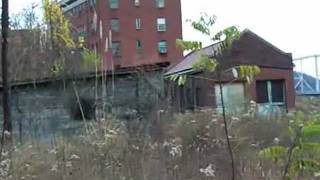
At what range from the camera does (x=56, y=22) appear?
3231 cm

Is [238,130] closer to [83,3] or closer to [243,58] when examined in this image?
[243,58]

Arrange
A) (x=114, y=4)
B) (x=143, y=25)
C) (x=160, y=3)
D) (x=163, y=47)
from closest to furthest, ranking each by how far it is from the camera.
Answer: (x=163, y=47) < (x=114, y=4) < (x=143, y=25) < (x=160, y=3)

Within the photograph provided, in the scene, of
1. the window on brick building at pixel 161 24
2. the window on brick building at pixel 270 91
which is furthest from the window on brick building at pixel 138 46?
the window on brick building at pixel 270 91

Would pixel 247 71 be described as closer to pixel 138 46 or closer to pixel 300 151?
pixel 300 151

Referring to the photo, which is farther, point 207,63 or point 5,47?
point 5,47

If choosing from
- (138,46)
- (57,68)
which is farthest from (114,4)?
(57,68)

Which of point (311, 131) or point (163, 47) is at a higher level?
point (163, 47)

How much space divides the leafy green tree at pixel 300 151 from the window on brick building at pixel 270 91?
1087 inches

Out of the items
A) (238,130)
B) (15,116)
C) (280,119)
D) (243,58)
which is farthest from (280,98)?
(238,130)

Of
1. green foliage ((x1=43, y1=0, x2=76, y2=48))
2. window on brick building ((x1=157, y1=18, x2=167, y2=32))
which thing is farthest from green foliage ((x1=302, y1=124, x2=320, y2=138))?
window on brick building ((x1=157, y1=18, x2=167, y2=32))

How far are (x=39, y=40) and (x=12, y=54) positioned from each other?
2.53 metres

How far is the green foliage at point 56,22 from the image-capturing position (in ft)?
99.2

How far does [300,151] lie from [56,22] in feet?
91.4

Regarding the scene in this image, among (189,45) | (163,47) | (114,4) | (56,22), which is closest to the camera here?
(189,45)
